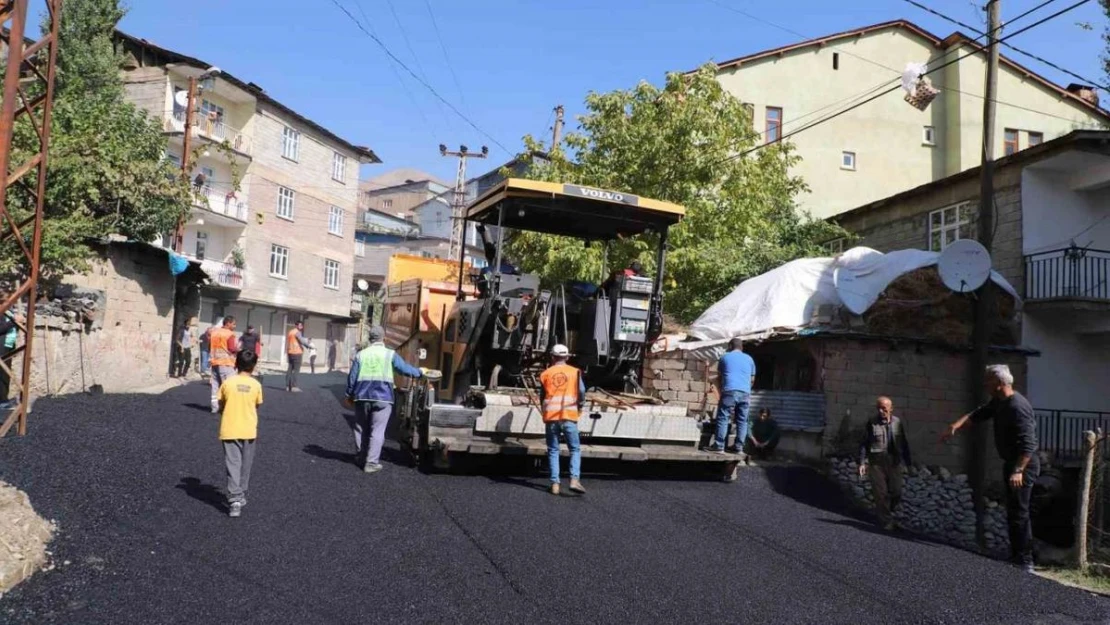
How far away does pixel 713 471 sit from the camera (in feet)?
31.9

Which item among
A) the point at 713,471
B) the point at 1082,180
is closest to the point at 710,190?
the point at 1082,180

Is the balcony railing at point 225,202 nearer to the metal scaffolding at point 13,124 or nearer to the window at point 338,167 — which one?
the window at point 338,167

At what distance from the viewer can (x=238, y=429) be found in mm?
6855

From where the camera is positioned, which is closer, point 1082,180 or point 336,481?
point 336,481

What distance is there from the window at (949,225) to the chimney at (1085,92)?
16.8 meters

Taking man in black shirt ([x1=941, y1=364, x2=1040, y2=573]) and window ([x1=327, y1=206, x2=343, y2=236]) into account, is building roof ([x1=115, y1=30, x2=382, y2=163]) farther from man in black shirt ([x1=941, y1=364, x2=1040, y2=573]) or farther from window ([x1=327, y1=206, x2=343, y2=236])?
man in black shirt ([x1=941, y1=364, x2=1040, y2=573])

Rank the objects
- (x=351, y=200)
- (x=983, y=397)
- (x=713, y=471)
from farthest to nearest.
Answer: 1. (x=351, y=200)
2. (x=983, y=397)
3. (x=713, y=471)

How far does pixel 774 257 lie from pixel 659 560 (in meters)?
13.7

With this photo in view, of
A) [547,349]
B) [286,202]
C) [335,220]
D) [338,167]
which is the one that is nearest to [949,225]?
[547,349]

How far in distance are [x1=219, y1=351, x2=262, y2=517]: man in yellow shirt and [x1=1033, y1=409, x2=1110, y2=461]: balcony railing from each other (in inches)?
582

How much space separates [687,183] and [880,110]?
1607 centimetres

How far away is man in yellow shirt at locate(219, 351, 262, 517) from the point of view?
6.78 meters

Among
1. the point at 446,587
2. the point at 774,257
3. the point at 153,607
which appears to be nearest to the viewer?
the point at 153,607

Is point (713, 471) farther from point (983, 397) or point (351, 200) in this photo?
point (351, 200)
